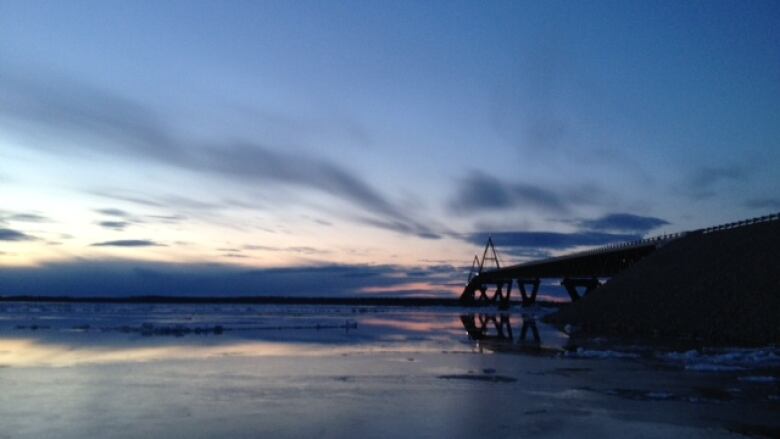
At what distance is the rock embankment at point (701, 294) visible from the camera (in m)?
38.1

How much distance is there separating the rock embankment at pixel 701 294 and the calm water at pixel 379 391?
8818 millimetres

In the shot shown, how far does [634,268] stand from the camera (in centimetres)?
6194

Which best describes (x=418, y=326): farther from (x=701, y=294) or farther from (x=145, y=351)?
(x=145, y=351)

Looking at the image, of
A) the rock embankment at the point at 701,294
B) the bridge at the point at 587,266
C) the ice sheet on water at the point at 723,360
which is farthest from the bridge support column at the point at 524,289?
the ice sheet on water at the point at 723,360

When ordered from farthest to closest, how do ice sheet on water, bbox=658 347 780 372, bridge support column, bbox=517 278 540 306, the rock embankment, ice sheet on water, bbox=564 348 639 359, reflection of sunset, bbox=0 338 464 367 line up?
bridge support column, bbox=517 278 540 306
the rock embankment
ice sheet on water, bbox=564 348 639 359
reflection of sunset, bbox=0 338 464 367
ice sheet on water, bbox=658 347 780 372

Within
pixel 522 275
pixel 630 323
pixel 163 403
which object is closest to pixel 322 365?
pixel 163 403

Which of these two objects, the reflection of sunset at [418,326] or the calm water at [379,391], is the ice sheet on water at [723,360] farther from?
the reflection of sunset at [418,326]

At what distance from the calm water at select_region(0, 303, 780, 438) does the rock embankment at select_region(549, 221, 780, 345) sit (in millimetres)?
8818

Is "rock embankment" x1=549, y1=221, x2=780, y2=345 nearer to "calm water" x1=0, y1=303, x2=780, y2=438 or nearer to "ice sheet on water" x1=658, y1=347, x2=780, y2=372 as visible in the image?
"ice sheet on water" x1=658, y1=347, x2=780, y2=372

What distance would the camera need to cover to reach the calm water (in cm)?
1277

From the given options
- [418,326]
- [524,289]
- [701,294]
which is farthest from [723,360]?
[524,289]

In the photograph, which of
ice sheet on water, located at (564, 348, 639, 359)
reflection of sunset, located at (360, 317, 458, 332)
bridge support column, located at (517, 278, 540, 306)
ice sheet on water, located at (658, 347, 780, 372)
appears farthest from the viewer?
bridge support column, located at (517, 278, 540, 306)

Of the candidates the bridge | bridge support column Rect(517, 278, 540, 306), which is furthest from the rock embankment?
bridge support column Rect(517, 278, 540, 306)

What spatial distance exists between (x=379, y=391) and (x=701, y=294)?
3543 centimetres
